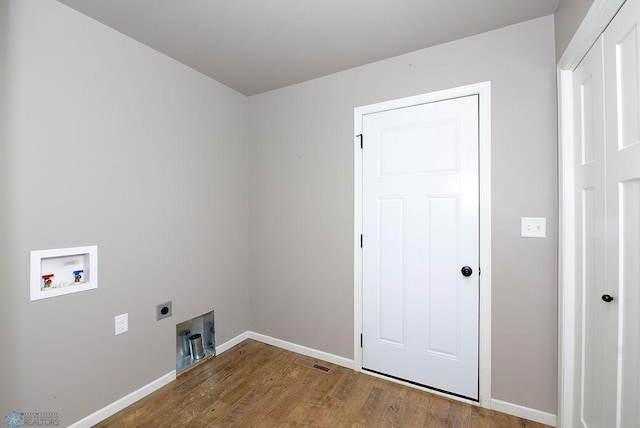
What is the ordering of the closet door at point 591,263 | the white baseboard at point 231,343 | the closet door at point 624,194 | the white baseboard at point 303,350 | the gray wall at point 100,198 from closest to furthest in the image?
the closet door at point 624,194 < the closet door at point 591,263 < the gray wall at point 100,198 < the white baseboard at point 303,350 < the white baseboard at point 231,343

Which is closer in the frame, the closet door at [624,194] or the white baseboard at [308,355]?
the closet door at [624,194]

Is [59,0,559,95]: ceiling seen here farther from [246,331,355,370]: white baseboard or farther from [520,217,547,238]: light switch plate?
[246,331,355,370]: white baseboard

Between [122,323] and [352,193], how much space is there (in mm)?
1913

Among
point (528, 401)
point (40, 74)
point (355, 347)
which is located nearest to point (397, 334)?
point (355, 347)

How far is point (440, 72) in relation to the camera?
2.03 meters

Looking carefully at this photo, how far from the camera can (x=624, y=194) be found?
1.10 meters

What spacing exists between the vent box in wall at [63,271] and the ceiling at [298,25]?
1.45 metres

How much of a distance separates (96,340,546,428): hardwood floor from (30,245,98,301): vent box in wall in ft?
2.93

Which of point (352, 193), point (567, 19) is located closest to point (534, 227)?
point (567, 19)

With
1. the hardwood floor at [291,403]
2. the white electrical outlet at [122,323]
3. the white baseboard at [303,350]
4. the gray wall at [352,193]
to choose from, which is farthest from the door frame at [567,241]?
the white electrical outlet at [122,323]

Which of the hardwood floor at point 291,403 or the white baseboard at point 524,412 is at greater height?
the white baseboard at point 524,412

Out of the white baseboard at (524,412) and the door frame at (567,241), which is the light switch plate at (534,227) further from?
the white baseboard at (524,412)

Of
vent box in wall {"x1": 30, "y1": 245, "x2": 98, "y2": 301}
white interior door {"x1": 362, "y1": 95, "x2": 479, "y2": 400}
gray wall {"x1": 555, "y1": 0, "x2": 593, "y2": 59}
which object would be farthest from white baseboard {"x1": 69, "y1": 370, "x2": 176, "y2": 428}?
gray wall {"x1": 555, "y1": 0, "x2": 593, "y2": 59}

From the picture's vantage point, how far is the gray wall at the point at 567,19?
1307 millimetres
